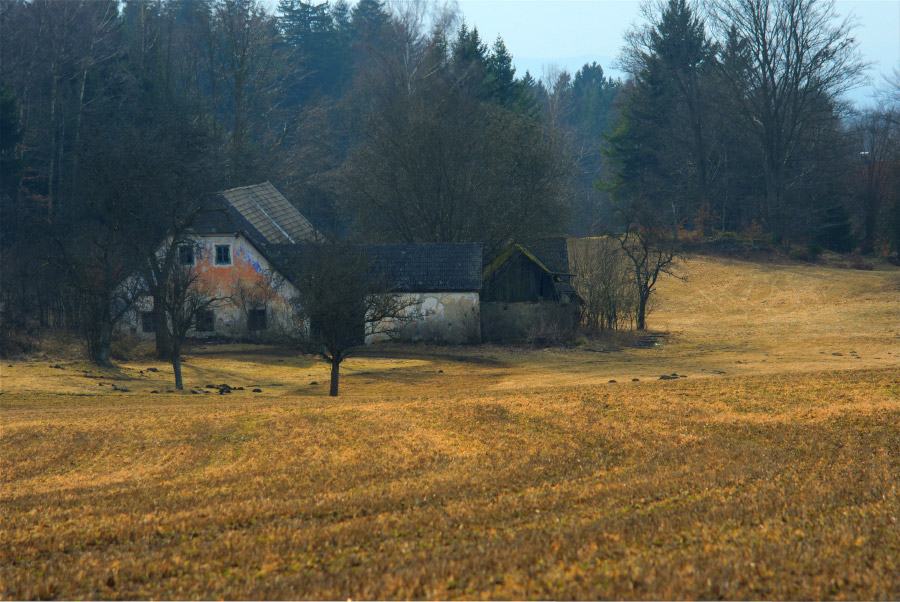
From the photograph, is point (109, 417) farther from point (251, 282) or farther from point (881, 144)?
point (881, 144)

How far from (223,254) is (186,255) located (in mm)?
1657

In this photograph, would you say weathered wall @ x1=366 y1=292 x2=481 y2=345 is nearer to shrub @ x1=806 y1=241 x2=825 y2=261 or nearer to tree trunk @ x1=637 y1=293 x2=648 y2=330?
→ tree trunk @ x1=637 y1=293 x2=648 y2=330

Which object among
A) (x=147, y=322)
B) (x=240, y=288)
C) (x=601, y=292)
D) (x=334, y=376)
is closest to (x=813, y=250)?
(x=601, y=292)

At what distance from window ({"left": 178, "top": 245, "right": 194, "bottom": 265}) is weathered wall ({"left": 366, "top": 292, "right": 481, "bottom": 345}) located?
29.1 feet

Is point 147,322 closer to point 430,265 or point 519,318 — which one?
point 430,265

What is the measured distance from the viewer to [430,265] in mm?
36250

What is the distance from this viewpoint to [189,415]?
643 inches

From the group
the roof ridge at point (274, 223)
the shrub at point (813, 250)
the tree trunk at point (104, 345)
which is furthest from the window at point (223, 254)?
the shrub at point (813, 250)

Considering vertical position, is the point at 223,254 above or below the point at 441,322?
above

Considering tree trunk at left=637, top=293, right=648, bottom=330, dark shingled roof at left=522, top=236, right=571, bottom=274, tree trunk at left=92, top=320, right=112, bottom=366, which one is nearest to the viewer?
tree trunk at left=92, top=320, right=112, bottom=366

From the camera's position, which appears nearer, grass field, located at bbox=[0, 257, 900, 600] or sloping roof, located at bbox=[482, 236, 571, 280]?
grass field, located at bbox=[0, 257, 900, 600]

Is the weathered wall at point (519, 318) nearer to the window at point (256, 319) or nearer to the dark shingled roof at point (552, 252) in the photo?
the dark shingled roof at point (552, 252)

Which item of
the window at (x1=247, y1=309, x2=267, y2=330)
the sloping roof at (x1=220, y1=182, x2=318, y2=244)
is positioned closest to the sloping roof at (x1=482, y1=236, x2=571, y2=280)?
the sloping roof at (x1=220, y1=182, x2=318, y2=244)

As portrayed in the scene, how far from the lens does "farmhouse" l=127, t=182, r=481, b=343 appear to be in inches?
1378
